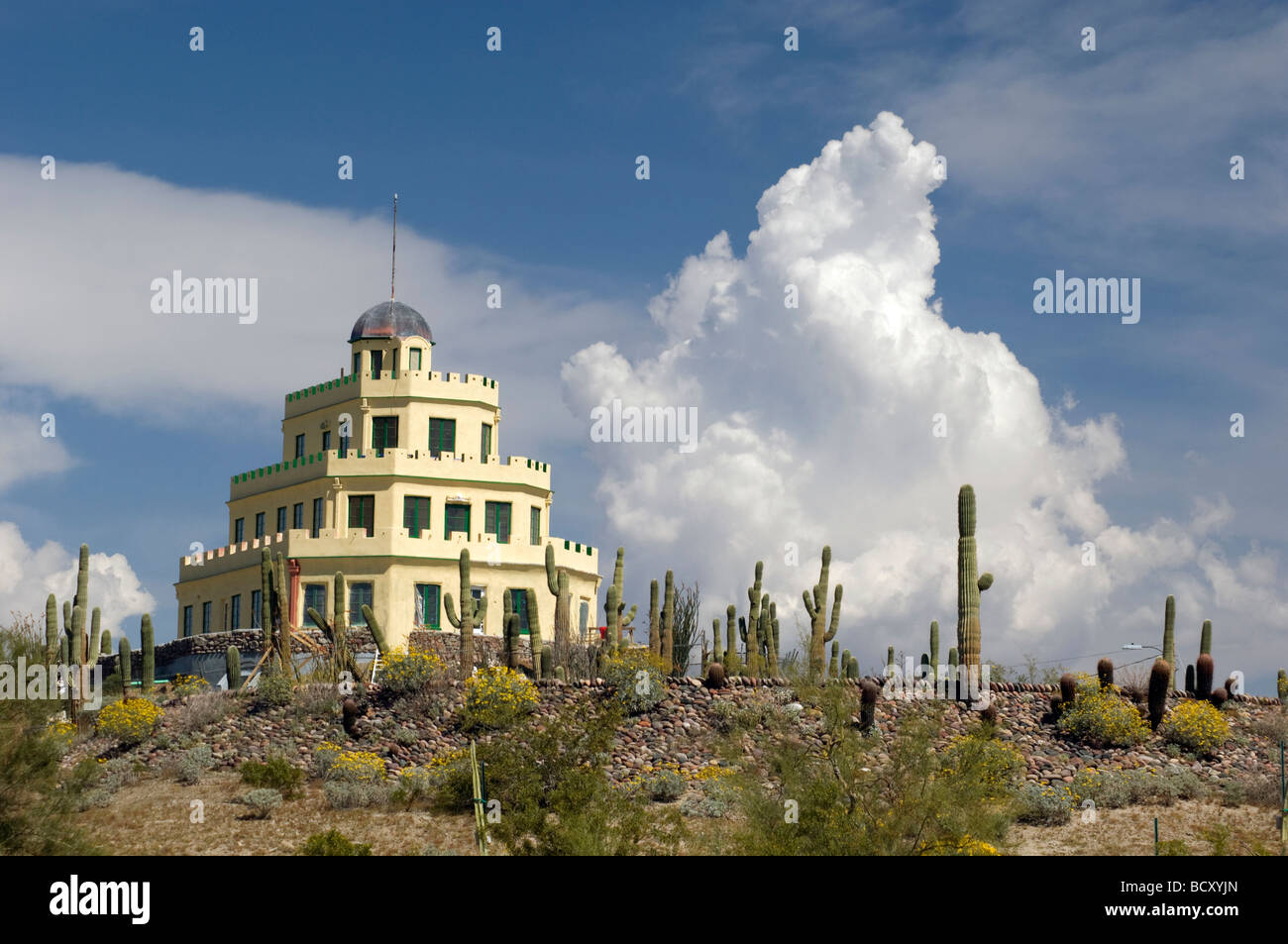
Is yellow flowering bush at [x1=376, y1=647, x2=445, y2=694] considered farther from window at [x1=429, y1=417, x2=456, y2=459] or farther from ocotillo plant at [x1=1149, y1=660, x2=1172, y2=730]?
ocotillo plant at [x1=1149, y1=660, x2=1172, y2=730]

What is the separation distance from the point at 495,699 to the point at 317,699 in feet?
18.7

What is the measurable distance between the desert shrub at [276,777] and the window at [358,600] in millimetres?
14715

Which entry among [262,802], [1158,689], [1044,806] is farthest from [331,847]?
[1158,689]

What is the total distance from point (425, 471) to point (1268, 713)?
2806 centimetres

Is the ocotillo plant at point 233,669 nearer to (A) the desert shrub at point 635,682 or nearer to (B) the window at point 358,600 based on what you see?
(B) the window at point 358,600

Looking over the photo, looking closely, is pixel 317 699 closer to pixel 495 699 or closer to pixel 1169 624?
pixel 495 699

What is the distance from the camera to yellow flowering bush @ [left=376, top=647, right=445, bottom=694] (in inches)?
1469

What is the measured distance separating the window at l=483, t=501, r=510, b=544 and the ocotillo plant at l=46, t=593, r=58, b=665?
1434 centimetres

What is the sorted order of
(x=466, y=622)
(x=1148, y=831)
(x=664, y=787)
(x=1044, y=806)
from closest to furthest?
(x=1148, y=831)
(x=1044, y=806)
(x=664, y=787)
(x=466, y=622)

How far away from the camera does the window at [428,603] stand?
160 ft

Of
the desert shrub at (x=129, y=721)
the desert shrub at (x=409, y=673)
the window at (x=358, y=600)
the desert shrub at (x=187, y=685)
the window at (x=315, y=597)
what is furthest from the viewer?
the window at (x=315, y=597)

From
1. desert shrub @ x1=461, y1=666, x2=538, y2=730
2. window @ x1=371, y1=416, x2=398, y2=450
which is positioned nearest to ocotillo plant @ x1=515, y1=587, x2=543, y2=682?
desert shrub @ x1=461, y1=666, x2=538, y2=730

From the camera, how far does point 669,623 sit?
133 feet

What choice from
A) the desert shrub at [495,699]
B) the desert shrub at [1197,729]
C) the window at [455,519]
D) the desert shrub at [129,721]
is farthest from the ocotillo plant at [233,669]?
the desert shrub at [1197,729]
